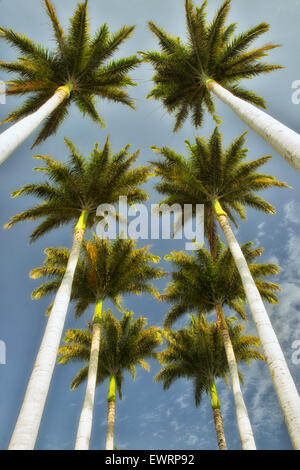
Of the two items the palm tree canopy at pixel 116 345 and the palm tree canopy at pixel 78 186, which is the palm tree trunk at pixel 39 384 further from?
the palm tree canopy at pixel 116 345

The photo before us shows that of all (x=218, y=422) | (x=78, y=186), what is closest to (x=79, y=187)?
(x=78, y=186)

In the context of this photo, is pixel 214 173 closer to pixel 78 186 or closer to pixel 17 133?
pixel 78 186

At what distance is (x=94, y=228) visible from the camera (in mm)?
18266

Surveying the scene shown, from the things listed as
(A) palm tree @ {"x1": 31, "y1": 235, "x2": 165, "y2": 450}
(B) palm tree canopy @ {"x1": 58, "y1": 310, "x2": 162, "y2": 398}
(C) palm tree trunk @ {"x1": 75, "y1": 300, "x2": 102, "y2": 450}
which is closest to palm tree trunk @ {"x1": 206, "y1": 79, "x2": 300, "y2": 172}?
(A) palm tree @ {"x1": 31, "y1": 235, "x2": 165, "y2": 450}

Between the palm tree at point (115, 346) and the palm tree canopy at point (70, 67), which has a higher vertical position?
the palm tree canopy at point (70, 67)

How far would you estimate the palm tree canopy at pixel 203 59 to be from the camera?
13.9m

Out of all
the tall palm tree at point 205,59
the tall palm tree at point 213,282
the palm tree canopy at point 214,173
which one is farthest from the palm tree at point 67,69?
the tall palm tree at point 213,282

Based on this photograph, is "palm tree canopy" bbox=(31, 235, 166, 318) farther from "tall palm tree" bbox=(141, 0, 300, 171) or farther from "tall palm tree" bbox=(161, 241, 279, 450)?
"tall palm tree" bbox=(141, 0, 300, 171)

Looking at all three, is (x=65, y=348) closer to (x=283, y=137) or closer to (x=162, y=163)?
(x=162, y=163)

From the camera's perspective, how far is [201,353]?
846 inches

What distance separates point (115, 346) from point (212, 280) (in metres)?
7.50

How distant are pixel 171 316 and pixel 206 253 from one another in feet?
16.0

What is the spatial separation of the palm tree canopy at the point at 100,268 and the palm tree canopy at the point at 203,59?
25.7ft

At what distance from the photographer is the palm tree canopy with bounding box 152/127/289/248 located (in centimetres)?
1656
